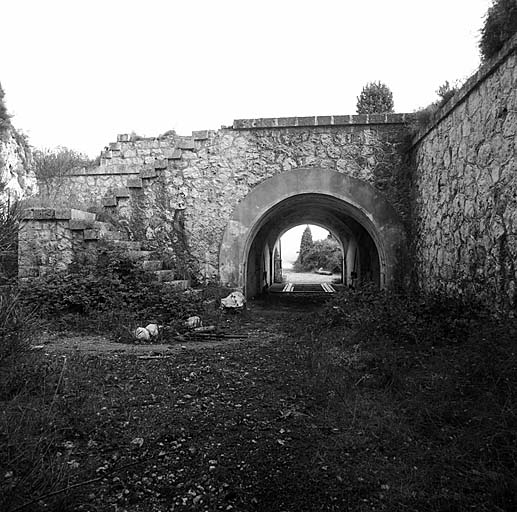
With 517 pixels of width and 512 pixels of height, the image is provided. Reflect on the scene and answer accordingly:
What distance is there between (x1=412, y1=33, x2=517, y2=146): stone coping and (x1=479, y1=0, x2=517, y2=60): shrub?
0.37ft

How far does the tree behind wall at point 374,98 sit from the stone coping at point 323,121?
1239 centimetres

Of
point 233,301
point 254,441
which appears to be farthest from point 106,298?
point 254,441

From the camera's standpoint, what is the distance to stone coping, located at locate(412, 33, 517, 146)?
4.04 meters

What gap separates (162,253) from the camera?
7.96m

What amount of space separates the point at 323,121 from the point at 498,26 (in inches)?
144

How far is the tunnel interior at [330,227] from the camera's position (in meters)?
8.47

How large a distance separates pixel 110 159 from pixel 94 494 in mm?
12508

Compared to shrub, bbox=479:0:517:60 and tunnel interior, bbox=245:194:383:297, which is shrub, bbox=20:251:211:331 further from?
shrub, bbox=479:0:517:60

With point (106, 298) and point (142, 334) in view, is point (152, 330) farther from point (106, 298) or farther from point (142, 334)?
point (106, 298)

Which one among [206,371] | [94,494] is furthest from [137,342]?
[94,494]

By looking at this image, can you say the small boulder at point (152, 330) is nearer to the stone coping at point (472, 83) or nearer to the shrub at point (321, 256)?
the stone coping at point (472, 83)

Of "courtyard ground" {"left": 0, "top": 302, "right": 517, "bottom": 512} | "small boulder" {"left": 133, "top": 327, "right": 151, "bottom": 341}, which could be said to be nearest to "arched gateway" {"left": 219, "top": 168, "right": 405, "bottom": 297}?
"small boulder" {"left": 133, "top": 327, "right": 151, "bottom": 341}

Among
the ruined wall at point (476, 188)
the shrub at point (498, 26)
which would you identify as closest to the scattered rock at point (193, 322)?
the ruined wall at point (476, 188)

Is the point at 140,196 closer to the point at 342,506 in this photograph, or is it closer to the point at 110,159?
the point at 110,159
